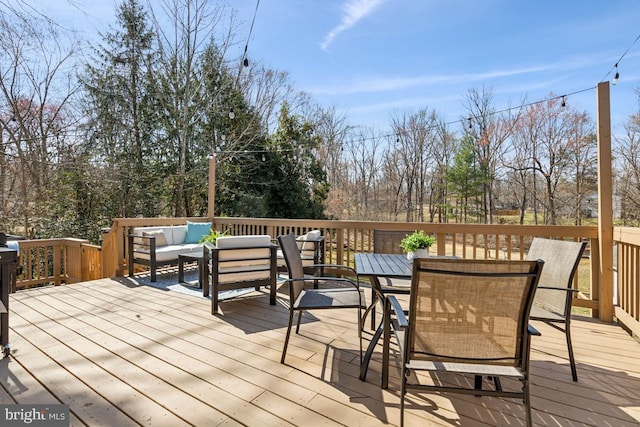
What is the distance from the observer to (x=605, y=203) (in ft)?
10.4

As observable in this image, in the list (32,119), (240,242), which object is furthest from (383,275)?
(32,119)

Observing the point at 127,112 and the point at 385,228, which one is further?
the point at 127,112

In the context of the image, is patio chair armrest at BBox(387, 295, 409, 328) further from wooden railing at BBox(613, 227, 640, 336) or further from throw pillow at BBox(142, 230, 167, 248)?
throw pillow at BBox(142, 230, 167, 248)

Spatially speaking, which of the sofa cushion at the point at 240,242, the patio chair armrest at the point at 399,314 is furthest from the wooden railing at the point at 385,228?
the patio chair armrest at the point at 399,314

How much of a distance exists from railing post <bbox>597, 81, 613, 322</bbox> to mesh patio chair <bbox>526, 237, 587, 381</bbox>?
48.9 inches

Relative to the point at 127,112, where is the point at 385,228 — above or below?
below

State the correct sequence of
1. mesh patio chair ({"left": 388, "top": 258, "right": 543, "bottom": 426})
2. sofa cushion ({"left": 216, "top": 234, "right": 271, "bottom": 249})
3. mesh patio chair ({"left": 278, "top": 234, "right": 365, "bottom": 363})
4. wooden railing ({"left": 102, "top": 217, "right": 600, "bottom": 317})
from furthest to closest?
sofa cushion ({"left": 216, "top": 234, "right": 271, "bottom": 249}), wooden railing ({"left": 102, "top": 217, "right": 600, "bottom": 317}), mesh patio chair ({"left": 278, "top": 234, "right": 365, "bottom": 363}), mesh patio chair ({"left": 388, "top": 258, "right": 543, "bottom": 426})

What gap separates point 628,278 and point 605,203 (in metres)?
0.73

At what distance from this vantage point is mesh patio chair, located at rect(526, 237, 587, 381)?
6.74 ft

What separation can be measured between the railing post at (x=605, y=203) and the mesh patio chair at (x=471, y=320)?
2.58m

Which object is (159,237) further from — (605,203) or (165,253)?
(605,203)

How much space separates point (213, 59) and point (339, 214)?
742cm

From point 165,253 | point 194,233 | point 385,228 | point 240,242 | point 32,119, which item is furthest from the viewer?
point 32,119

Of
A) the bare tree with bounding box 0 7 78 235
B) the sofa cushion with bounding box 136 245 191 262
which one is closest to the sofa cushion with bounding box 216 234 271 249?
the sofa cushion with bounding box 136 245 191 262
